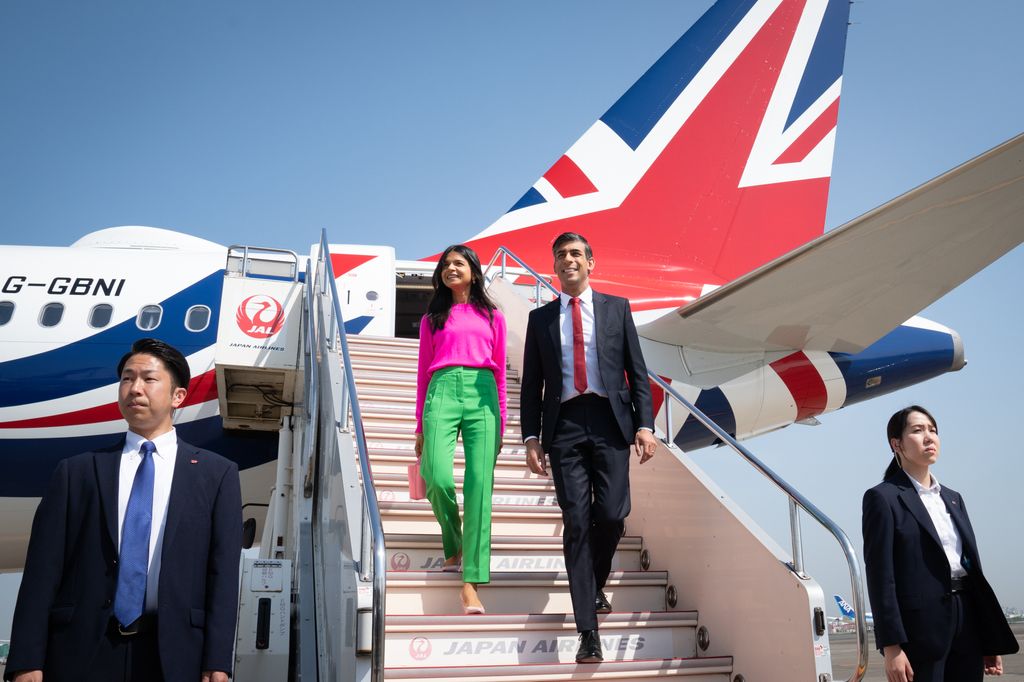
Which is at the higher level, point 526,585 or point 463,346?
point 463,346

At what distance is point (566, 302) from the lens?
392 centimetres

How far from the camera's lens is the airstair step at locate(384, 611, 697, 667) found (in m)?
3.40

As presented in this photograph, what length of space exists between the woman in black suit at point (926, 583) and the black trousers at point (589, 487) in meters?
0.99

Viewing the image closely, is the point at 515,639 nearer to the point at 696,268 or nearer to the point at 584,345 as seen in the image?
the point at 584,345

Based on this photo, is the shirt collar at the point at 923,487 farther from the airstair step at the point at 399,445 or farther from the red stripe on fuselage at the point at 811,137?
the red stripe on fuselage at the point at 811,137

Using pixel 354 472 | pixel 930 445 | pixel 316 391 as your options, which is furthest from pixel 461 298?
pixel 930 445

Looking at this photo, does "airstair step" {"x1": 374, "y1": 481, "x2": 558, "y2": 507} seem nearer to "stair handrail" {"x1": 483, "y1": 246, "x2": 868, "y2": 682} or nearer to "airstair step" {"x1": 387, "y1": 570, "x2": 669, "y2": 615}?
"airstair step" {"x1": 387, "y1": 570, "x2": 669, "y2": 615}

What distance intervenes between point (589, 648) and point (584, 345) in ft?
4.31

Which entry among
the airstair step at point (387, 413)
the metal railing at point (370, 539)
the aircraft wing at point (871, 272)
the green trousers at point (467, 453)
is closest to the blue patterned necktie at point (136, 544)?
the metal railing at point (370, 539)

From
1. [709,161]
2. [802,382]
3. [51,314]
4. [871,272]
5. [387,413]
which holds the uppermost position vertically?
[709,161]

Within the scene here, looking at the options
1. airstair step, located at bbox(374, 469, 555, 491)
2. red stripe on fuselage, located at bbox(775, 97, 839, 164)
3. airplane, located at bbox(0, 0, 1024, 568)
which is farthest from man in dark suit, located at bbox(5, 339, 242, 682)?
red stripe on fuselage, located at bbox(775, 97, 839, 164)

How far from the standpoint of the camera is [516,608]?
12.8 ft

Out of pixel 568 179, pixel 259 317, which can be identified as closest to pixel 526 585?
pixel 259 317

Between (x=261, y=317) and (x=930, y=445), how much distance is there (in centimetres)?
548
